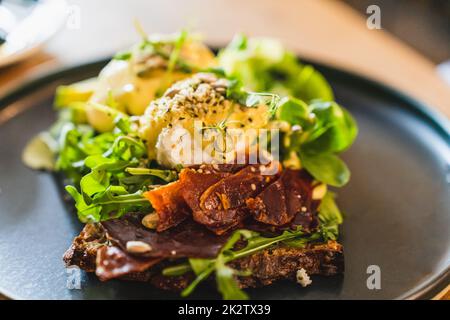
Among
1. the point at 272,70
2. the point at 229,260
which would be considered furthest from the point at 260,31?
the point at 229,260

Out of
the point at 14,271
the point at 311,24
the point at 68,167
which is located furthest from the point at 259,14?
the point at 14,271

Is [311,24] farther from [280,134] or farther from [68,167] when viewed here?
[68,167]

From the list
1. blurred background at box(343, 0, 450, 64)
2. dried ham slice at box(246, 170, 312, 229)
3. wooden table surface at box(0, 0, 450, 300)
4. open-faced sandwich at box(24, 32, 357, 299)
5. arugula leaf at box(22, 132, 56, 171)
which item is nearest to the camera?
open-faced sandwich at box(24, 32, 357, 299)

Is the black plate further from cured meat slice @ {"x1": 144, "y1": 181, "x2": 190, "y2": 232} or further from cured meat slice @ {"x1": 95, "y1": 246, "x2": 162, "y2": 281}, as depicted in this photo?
cured meat slice @ {"x1": 144, "y1": 181, "x2": 190, "y2": 232}

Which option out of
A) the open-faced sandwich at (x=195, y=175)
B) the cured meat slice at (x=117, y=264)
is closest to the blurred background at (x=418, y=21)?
the open-faced sandwich at (x=195, y=175)

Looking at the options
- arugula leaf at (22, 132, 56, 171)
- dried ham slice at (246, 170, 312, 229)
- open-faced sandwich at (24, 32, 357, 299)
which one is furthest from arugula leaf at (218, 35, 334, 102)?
arugula leaf at (22, 132, 56, 171)

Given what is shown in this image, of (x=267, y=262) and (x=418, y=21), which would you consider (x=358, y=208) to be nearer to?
(x=267, y=262)
